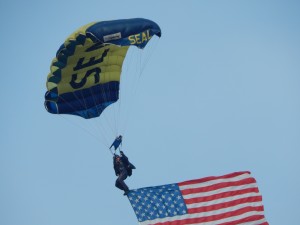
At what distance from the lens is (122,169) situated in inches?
1025

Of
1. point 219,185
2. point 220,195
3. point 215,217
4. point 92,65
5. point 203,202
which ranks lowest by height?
point 215,217

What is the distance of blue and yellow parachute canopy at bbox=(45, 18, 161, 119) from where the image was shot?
86.8 ft

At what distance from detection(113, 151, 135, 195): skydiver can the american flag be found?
0.48 meters

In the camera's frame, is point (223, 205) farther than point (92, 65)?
No

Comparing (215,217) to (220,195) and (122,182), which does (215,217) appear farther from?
(122,182)

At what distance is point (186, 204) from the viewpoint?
26.3 m

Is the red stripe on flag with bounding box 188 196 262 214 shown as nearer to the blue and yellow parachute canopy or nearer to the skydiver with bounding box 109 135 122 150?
the skydiver with bounding box 109 135 122 150

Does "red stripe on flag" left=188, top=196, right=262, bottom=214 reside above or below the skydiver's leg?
below

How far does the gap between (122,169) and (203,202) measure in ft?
11.9

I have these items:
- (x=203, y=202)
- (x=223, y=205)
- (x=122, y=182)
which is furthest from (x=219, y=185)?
(x=122, y=182)

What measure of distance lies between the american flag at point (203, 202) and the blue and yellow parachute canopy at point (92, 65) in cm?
586

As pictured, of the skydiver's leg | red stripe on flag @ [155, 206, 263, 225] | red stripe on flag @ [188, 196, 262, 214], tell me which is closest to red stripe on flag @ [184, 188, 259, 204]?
red stripe on flag @ [188, 196, 262, 214]

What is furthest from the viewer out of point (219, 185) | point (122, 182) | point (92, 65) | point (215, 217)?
point (92, 65)

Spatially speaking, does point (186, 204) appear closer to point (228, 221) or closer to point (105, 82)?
point (228, 221)
